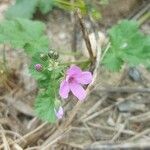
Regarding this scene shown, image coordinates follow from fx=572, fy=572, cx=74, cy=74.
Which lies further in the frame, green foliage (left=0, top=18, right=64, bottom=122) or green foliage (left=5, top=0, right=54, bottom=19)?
green foliage (left=5, top=0, right=54, bottom=19)

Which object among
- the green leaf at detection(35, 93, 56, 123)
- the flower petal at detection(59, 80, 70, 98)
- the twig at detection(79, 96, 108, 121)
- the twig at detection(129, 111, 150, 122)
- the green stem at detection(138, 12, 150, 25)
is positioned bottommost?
the twig at detection(129, 111, 150, 122)

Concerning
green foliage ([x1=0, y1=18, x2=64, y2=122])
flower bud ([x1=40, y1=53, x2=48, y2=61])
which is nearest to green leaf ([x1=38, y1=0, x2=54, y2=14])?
green foliage ([x1=0, y1=18, x2=64, y2=122])

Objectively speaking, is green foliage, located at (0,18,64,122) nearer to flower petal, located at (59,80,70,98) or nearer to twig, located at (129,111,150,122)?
flower petal, located at (59,80,70,98)

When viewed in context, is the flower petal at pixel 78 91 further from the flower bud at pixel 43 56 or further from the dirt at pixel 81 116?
the dirt at pixel 81 116

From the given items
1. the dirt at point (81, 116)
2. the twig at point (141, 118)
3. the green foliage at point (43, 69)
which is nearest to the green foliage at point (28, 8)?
the dirt at point (81, 116)

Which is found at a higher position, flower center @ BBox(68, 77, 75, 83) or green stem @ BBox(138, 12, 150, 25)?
green stem @ BBox(138, 12, 150, 25)

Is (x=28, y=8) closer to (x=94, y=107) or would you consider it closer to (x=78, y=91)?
(x=94, y=107)

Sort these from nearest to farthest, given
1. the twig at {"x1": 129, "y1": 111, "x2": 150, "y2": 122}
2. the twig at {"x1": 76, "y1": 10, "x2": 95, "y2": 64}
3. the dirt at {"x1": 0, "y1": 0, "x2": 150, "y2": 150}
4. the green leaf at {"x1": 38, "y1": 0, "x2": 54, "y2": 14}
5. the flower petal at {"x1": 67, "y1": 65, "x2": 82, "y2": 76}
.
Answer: the flower petal at {"x1": 67, "y1": 65, "x2": 82, "y2": 76} < the twig at {"x1": 76, "y1": 10, "x2": 95, "y2": 64} < the dirt at {"x1": 0, "y1": 0, "x2": 150, "y2": 150} < the twig at {"x1": 129, "y1": 111, "x2": 150, "y2": 122} < the green leaf at {"x1": 38, "y1": 0, "x2": 54, "y2": 14}

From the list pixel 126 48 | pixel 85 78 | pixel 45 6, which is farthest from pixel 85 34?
pixel 45 6
